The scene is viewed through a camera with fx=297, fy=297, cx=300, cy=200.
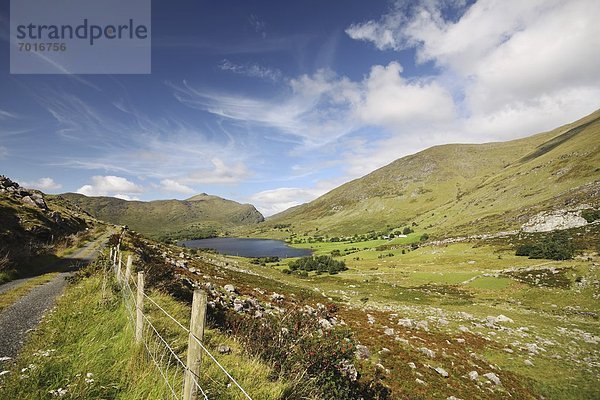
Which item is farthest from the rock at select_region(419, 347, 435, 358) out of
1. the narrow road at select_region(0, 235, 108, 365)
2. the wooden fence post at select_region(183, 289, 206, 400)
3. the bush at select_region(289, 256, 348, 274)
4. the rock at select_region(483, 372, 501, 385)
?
the bush at select_region(289, 256, 348, 274)

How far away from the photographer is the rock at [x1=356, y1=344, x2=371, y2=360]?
56.5 feet

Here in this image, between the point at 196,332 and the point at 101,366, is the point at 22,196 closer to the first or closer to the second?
the point at 101,366

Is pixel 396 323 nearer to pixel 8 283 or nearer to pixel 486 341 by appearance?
pixel 486 341

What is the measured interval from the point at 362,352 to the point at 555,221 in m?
110

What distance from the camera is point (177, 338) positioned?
9984 millimetres

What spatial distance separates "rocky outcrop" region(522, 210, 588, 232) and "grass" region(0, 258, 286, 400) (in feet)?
366

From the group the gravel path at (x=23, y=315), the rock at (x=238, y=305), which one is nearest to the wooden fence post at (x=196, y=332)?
the gravel path at (x=23, y=315)

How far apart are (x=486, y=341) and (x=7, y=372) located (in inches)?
1110

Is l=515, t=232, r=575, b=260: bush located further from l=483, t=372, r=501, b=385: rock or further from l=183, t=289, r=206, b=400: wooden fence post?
l=183, t=289, r=206, b=400: wooden fence post

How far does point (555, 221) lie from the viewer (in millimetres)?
95250

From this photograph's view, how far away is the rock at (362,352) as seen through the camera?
17.2 meters

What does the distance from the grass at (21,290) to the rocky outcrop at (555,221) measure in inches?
4591

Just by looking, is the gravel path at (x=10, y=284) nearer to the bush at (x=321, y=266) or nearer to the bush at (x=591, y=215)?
the bush at (x=321, y=266)

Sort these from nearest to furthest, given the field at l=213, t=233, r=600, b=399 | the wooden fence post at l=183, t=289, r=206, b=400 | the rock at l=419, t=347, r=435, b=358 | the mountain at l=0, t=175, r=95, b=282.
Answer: the wooden fence post at l=183, t=289, r=206, b=400 < the field at l=213, t=233, r=600, b=399 < the rock at l=419, t=347, r=435, b=358 < the mountain at l=0, t=175, r=95, b=282
